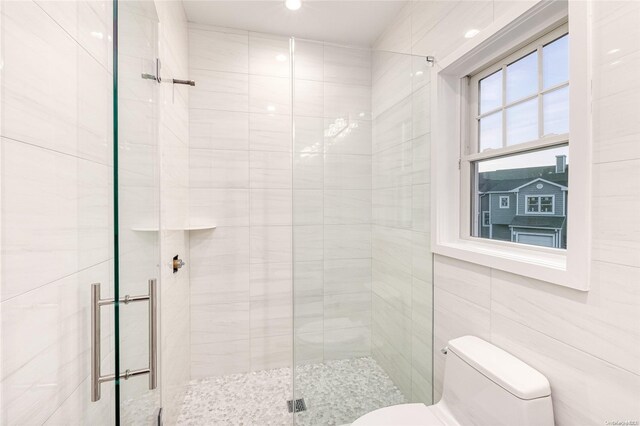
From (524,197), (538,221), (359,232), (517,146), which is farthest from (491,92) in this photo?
(359,232)

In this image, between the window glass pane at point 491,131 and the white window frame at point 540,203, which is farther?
the window glass pane at point 491,131

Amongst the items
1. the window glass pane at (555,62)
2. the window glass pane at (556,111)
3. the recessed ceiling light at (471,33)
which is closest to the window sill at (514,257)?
the window glass pane at (556,111)

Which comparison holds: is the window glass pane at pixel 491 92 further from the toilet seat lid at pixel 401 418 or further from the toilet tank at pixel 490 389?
the toilet seat lid at pixel 401 418

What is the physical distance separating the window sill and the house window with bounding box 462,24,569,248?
0.05m

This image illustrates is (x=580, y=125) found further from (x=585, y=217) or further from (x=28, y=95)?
(x=28, y=95)

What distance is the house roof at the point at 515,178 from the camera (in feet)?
3.88

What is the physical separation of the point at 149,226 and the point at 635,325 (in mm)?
1544

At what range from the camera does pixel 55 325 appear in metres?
0.66

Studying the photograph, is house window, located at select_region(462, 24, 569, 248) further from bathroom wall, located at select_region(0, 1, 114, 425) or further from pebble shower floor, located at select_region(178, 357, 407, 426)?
bathroom wall, located at select_region(0, 1, 114, 425)

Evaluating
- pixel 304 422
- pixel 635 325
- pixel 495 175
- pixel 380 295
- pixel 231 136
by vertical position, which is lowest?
pixel 304 422

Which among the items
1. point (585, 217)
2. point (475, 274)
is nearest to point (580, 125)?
point (585, 217)

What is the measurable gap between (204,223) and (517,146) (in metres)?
2.03

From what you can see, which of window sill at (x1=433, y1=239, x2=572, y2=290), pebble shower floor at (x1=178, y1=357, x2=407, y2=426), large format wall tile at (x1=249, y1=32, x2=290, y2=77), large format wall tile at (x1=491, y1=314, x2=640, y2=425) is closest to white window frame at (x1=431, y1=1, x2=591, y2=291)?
window sill at (x1=433, y1=239, x2=572, y2=290)

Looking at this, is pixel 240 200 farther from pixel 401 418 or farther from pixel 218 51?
pixel 401 418
